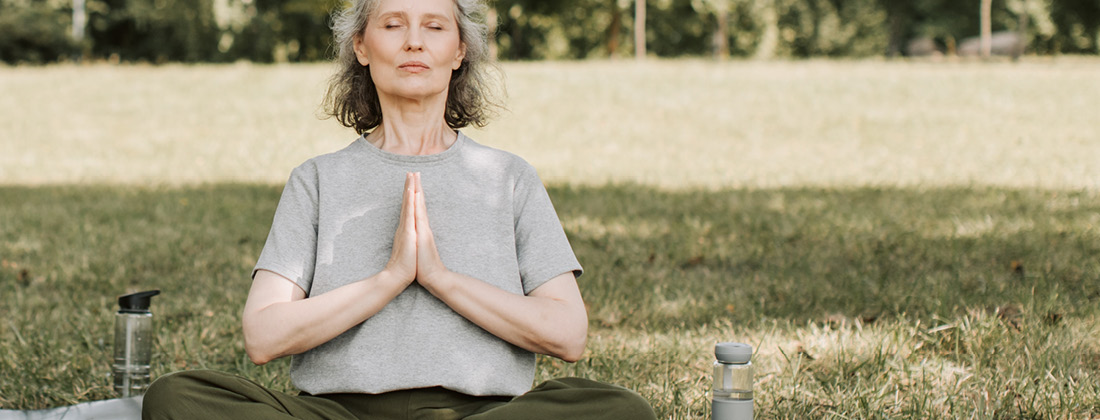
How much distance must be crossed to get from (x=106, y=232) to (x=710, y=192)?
5313 millimetres

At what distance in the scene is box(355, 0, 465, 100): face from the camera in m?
2.58

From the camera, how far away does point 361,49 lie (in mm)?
2764

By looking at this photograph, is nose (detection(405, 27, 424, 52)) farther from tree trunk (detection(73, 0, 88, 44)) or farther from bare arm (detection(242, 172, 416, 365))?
tree trunk (detection(73, 0, 88, 44))

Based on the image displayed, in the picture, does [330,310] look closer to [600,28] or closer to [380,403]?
[380,403]

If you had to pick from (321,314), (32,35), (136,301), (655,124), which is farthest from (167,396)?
(32,35)

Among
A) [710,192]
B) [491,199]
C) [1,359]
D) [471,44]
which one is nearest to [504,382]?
[491,199]

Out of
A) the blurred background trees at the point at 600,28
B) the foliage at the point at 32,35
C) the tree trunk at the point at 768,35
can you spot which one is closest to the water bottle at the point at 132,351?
the blurred background trees at the point at 600,28

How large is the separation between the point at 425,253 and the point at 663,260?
13.1 ft

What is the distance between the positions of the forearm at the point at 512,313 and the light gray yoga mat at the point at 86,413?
4.28 feet

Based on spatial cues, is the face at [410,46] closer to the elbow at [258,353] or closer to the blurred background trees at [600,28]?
the elbow at [258,353]

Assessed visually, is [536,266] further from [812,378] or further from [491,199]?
[812,378]

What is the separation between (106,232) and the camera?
735 centimetres

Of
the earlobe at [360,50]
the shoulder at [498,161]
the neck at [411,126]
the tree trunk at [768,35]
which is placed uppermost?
the earlobe at [360,50]

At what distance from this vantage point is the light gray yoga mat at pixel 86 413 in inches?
121
